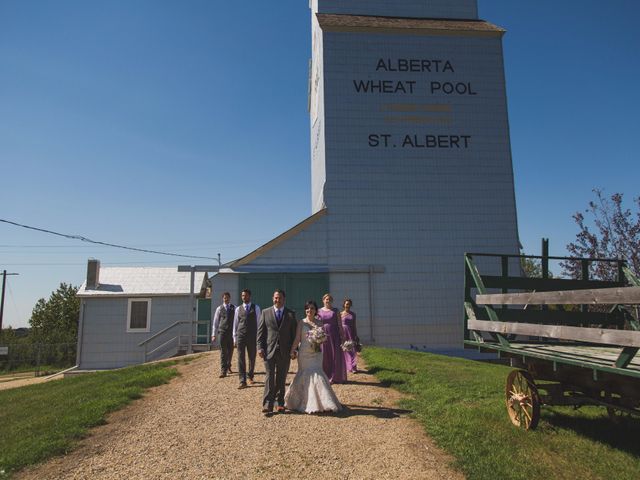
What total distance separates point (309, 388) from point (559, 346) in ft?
13.0

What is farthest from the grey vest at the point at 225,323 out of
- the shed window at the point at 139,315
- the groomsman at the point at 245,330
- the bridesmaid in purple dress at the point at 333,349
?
the shed window at the point at 139,315

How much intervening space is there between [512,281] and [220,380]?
21.4 ft

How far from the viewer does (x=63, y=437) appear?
6.61 metres

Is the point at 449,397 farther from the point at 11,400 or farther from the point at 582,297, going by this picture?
the point at 11,400

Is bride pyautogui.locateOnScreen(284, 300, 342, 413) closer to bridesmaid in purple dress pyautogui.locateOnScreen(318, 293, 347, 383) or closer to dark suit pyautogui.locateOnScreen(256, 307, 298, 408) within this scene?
dark suit pyautogui.locateOnScreen(256, 307, 298, 408)

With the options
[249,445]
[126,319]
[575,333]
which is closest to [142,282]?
[126,319]

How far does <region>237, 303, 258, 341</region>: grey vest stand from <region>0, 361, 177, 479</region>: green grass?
228 centimetres

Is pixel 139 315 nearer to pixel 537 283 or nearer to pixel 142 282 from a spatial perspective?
pixel 142 282

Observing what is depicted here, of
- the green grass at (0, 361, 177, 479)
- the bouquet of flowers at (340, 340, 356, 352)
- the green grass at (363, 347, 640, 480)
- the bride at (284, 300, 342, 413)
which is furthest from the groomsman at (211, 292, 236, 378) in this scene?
the green grass at (363, 347, 640, 480)

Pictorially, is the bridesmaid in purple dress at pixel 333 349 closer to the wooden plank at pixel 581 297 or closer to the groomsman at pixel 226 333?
the groomsman at pixel 226 333

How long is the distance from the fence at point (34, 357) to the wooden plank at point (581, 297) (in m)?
30.6

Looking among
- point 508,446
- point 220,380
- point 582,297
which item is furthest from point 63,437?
point 582,297

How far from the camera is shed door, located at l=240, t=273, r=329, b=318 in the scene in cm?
1769

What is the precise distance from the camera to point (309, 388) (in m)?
7.82
